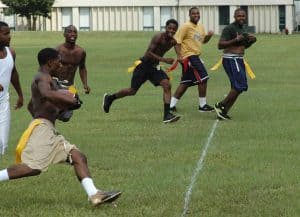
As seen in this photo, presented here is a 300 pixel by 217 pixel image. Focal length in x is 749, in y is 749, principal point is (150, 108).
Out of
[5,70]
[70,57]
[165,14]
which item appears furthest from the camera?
[165,14]

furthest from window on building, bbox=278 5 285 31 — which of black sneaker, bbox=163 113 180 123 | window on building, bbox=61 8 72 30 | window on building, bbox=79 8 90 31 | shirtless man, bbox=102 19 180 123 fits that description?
black sneaker, bbox=163 113 180 123

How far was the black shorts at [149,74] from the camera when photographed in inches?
531

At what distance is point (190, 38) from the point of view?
Result: 14953 millimetres

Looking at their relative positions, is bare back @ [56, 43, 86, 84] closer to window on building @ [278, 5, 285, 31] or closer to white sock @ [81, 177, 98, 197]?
white sock @ [81, 177, 98, 197]

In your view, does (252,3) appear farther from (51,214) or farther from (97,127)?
(51,214)

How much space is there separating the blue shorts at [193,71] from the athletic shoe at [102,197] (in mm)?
8086

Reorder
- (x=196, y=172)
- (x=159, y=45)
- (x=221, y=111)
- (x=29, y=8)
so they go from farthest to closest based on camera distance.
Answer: (x=29, y=8) → (x=221, y=111) → (x=159, y=45) → (x=196, y=172)

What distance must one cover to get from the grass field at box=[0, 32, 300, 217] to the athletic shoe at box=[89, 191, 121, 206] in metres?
0.10

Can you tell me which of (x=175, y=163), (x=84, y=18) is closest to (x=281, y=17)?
(x=84, y=18)

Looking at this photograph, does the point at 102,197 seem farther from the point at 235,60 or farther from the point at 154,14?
the point at 154,14

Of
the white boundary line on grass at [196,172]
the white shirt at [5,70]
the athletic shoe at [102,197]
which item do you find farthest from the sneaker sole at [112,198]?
the white shirt at [5,70]

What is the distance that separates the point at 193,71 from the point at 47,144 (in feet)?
27.1

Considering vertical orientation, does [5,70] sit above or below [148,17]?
above

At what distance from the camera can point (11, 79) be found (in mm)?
9023
